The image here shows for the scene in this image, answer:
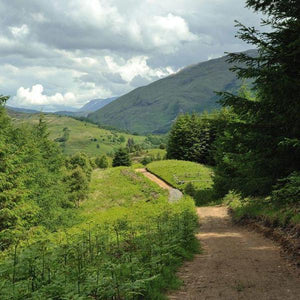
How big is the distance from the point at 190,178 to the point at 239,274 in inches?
1693

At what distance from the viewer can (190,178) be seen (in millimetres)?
51219

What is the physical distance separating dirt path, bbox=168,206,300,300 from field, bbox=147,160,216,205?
2583cm

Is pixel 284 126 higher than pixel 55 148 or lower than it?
higher

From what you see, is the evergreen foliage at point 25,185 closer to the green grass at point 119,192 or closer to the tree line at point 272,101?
the green grass at point 119,192

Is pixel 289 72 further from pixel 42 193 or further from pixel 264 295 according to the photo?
pixel 42 193

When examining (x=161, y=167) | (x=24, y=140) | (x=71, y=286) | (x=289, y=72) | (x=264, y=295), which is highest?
(x=289, y=72)

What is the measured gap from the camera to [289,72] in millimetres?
10805

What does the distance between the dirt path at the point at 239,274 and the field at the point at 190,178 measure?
2583cm

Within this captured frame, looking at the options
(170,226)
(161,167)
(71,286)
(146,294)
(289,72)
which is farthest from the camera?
(161,167)

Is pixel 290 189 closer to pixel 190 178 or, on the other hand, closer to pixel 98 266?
pixel 98 266

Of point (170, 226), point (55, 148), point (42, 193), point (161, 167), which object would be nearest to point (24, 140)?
point (42, 193)

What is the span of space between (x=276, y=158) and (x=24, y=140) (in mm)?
23980

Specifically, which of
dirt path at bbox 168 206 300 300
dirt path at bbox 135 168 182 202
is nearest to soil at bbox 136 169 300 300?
dirt path at bbox 168 206 300 300

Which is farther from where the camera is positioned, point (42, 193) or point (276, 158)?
point (42, 193)
